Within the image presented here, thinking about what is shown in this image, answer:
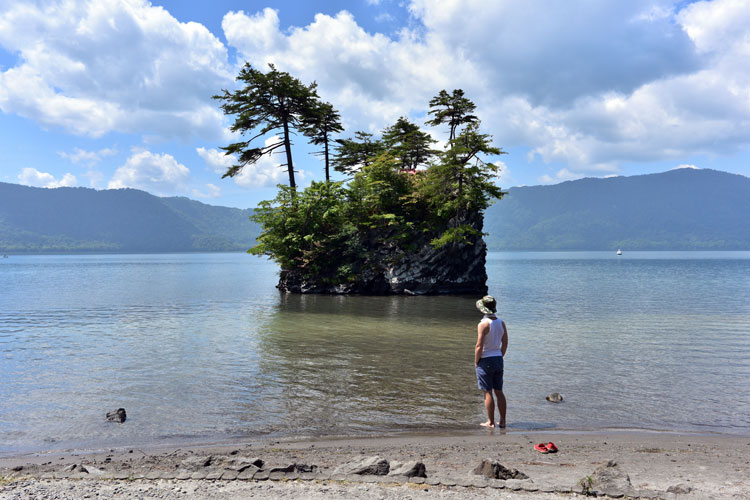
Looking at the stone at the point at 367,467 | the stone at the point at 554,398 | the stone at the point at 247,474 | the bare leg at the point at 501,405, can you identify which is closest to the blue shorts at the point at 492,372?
the bare leg at the point at 501,405

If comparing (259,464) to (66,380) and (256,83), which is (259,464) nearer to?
(66,380)

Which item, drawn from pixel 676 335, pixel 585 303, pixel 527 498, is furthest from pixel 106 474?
pixel 585 303

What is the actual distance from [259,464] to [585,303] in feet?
103

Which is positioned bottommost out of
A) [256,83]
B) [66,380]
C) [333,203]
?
[66,380]

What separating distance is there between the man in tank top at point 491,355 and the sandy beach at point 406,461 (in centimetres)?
59

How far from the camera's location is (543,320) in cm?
2417

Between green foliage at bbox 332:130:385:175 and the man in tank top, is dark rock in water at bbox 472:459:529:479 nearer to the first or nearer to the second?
the man in tank top

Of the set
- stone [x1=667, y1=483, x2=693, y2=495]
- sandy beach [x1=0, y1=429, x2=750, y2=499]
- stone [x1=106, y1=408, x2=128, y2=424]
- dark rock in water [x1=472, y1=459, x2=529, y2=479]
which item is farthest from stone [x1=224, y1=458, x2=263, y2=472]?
stone [x1=667, y1=483, x2=693, y2=495]

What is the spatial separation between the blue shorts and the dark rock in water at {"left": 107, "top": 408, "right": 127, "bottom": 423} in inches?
301

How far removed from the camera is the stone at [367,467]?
6.13 metres

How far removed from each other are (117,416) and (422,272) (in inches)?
1238

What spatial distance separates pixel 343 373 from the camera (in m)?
13.1

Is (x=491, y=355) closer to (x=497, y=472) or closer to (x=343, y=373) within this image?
(x=497, y=472)

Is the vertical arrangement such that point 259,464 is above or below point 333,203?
below
